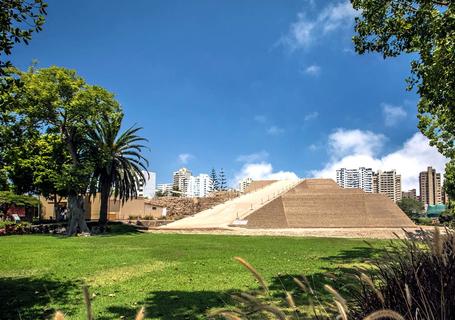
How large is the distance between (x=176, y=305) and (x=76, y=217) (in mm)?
24021

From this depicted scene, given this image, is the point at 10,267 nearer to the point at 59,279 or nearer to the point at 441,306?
the point at 59,279

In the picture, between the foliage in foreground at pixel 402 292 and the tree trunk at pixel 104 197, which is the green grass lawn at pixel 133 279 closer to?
the foliage in foreground at pixel 402 292

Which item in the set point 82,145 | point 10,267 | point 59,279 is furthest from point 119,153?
point 59,279

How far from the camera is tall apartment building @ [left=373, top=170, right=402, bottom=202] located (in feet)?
430

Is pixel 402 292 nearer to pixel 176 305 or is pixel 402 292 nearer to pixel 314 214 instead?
pixel 176 305

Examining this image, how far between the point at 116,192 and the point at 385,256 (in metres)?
31.5

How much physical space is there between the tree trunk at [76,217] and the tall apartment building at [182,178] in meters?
132

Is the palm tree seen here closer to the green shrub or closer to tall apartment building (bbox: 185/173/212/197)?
the green shrub

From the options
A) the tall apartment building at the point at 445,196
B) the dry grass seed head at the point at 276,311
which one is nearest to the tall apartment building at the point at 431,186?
the tall apartment building at the point at 445,196

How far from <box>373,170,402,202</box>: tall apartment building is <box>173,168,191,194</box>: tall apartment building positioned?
70.9 meters

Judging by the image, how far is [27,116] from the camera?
27.0 metres

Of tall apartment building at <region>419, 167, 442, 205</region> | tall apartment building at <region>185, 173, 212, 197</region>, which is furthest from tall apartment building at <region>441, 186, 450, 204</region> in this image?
tall apartment building at <region>185, 173, 212, 197</region>

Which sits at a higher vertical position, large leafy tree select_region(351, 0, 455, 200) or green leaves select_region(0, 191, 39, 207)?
large leafy tree select_region(351, 0, 455, 200)

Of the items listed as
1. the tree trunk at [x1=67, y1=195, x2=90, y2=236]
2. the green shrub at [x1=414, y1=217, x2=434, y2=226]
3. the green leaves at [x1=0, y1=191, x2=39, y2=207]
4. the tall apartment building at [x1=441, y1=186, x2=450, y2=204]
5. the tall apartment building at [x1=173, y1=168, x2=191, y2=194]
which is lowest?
the green shrub at [x1=414, y1=217, x2=434, y2=226]
